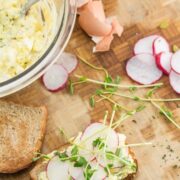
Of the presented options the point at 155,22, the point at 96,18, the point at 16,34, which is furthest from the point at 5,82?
the point at 155,22

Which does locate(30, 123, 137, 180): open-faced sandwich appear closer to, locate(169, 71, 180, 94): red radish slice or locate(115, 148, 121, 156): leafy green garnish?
locate(115, 148, 121, 156): leafy green garnish

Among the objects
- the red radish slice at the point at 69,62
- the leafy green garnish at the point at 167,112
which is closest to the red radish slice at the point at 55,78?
the red radish slice at the point at 69,62

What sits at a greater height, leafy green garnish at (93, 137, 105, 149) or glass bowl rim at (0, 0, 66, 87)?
glass bowl rim at (0, 0, 66, 87)

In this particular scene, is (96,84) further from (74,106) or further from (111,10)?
(111,10)

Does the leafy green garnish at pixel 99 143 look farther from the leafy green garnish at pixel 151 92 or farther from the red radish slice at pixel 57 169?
the leafy green garnish at pixel 151 92

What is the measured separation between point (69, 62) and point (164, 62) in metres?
0.63

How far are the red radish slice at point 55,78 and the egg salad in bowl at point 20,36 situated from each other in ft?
1.35

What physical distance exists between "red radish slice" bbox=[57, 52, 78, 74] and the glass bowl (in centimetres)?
47

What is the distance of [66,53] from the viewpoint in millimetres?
4230

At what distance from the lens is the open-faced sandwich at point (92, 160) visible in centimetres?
378

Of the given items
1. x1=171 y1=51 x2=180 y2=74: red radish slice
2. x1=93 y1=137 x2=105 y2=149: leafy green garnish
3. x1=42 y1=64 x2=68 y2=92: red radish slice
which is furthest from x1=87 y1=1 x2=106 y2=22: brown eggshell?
x1=93 y1=137 x2=105 y2=149: leafy green garnish

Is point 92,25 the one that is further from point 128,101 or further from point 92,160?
point 92,160

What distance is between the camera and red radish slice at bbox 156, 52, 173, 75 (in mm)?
4121

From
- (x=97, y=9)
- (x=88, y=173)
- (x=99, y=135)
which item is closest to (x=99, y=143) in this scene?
(x=99, y=135)
